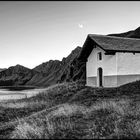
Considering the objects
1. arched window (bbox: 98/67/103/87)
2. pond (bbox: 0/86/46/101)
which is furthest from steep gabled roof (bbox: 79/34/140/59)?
pond (bbox: 0/86/46/101)

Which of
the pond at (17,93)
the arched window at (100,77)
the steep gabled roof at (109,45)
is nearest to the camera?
the steep gabled roof at (109,45)

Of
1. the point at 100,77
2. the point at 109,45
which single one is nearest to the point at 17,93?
the point at 100,77

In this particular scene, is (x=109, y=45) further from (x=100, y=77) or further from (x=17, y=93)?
(x=17, y=93)

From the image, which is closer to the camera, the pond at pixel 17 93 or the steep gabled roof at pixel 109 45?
the steep gabled roof at pixel 109 45

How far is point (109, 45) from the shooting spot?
86.7ft

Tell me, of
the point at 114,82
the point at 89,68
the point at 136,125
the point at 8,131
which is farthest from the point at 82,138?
the point at 89,68

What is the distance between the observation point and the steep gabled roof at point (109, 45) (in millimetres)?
25823

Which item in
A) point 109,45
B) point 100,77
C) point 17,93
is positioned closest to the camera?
point 109,45

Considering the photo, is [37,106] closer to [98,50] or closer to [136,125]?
[98,50]

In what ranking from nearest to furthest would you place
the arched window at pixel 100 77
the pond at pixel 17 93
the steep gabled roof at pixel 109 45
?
the steep gabled roof at pixel 109 45, the arched window at pixel 100 77, the pond at pixel 17 93

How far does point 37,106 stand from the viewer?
21094 mm

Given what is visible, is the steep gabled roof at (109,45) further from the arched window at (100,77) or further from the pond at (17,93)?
the pond at (17,93)

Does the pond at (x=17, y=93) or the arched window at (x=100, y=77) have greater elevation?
the arched window at (x=100, y=77)

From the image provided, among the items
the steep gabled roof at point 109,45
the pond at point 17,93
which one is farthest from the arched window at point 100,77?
the pond at point 17,93
